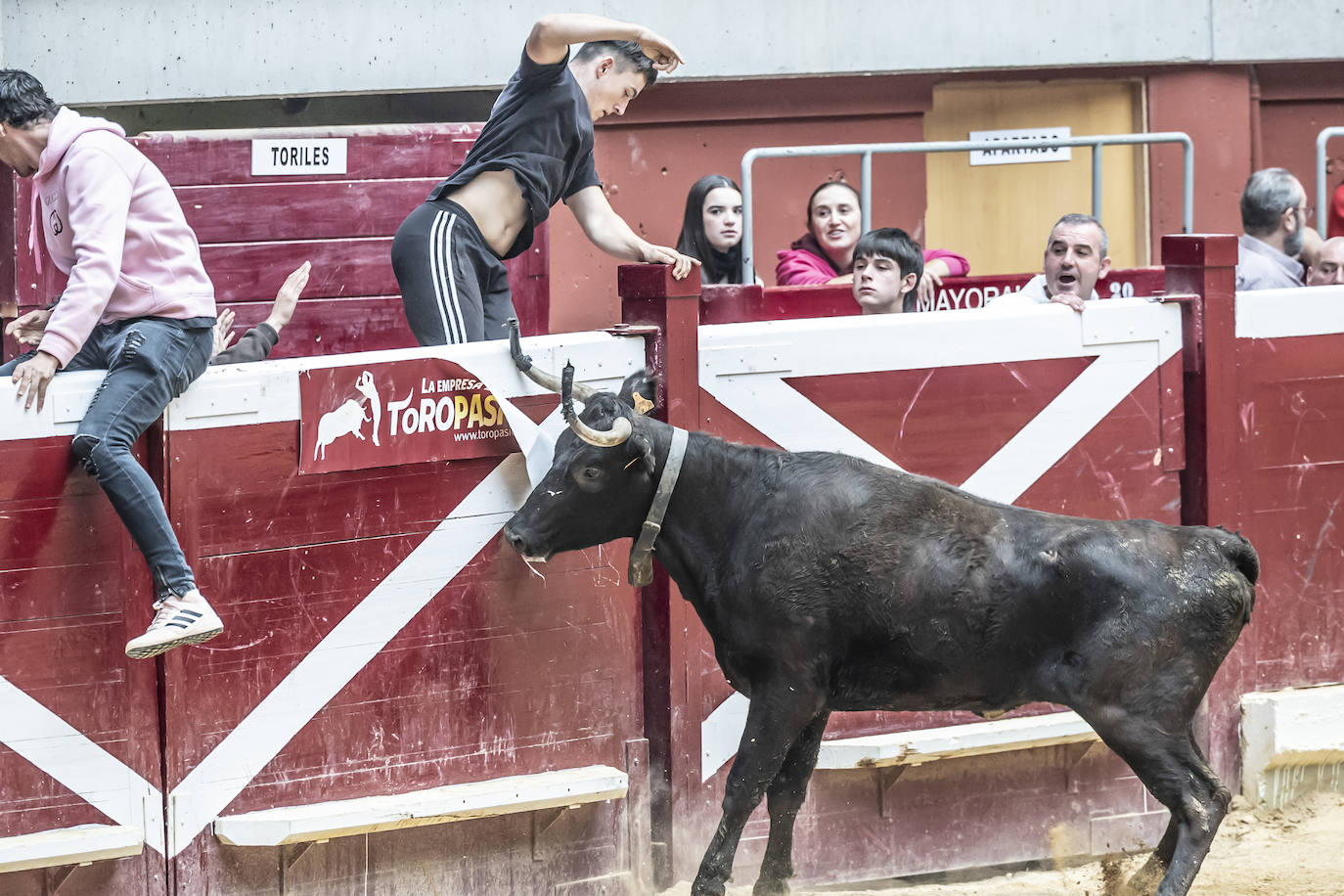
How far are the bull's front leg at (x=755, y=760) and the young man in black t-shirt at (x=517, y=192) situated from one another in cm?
122

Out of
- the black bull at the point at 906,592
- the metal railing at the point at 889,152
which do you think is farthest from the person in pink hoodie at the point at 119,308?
the metal railing at the point at 889,152

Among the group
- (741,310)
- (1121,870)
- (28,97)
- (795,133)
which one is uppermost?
(795,133)

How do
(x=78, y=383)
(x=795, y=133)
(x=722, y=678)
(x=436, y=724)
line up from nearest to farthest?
(x=78, y=383) < (x=436, y=724) < (x=722, y=678) < (x=795, y=133)

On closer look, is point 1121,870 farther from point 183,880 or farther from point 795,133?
point 795,133

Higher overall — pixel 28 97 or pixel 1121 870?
pixel 28 97

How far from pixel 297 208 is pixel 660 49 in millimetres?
4209

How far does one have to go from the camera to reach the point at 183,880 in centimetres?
416

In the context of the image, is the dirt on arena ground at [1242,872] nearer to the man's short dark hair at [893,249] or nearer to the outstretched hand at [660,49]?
the man's short dark hair at [893,249]

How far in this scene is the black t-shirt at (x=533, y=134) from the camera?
16.6ft

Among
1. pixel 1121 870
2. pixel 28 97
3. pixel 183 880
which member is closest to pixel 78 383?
pixel 28 97

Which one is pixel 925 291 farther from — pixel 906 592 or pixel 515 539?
pixel 515 539

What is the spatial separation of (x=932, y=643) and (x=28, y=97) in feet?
8.24

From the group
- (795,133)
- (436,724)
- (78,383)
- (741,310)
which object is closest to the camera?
(78,383)

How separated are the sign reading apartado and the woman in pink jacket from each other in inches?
113
